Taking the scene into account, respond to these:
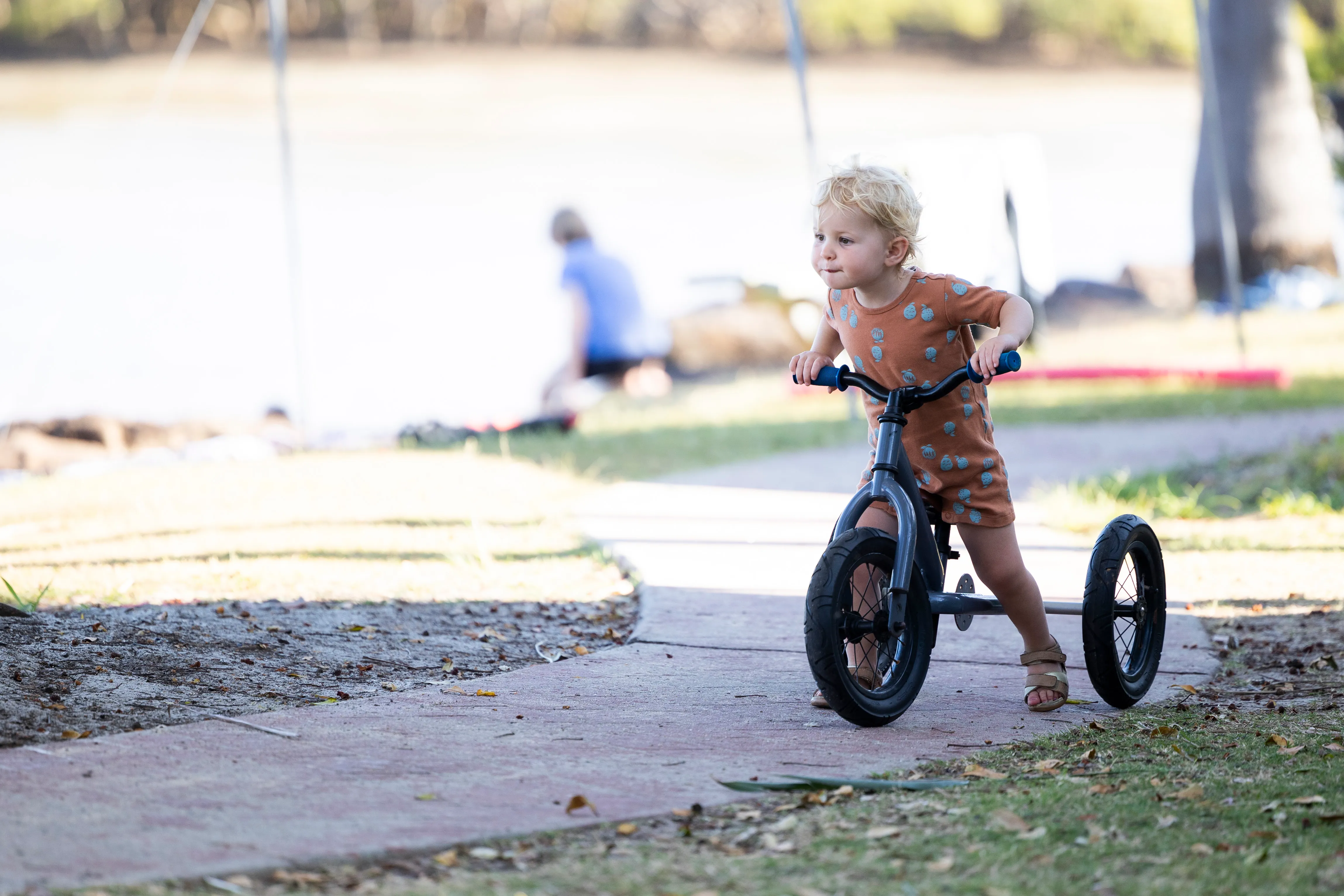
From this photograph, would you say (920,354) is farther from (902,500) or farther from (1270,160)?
(1270,160)

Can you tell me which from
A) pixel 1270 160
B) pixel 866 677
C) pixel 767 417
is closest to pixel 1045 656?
pixel 866 677

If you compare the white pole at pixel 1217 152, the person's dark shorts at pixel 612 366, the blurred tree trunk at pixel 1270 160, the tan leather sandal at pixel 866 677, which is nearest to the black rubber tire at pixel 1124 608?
the tan leather sandal at pixel 866 677

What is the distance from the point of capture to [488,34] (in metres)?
38.4

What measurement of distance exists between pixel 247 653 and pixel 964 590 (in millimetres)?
1791

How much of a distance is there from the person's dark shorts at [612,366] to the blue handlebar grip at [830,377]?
26.9 ft

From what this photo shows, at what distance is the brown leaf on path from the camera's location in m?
2.84

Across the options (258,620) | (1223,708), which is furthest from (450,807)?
(1223,708)

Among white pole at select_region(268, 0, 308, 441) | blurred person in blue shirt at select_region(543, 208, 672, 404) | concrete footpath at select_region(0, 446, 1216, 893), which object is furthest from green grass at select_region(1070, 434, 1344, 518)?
blurred person in blue shirt at select_region(543, 208, 672, 404)

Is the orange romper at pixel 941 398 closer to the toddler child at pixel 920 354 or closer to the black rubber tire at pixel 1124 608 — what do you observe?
the toddler child at pixel 920 354

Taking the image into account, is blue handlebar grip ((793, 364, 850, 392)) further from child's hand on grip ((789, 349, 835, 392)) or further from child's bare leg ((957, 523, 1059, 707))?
child's bare leg ((957, 523, 1059, 707))

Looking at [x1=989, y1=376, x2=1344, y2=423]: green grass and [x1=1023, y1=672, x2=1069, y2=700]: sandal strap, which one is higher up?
[x1=989, y1=376, x2=1344, y2=423]: green grass

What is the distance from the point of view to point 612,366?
11922mm

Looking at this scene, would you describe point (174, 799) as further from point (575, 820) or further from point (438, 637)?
point (438, 637)

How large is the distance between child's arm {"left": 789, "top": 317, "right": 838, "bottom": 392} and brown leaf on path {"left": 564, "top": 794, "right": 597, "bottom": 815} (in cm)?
110
